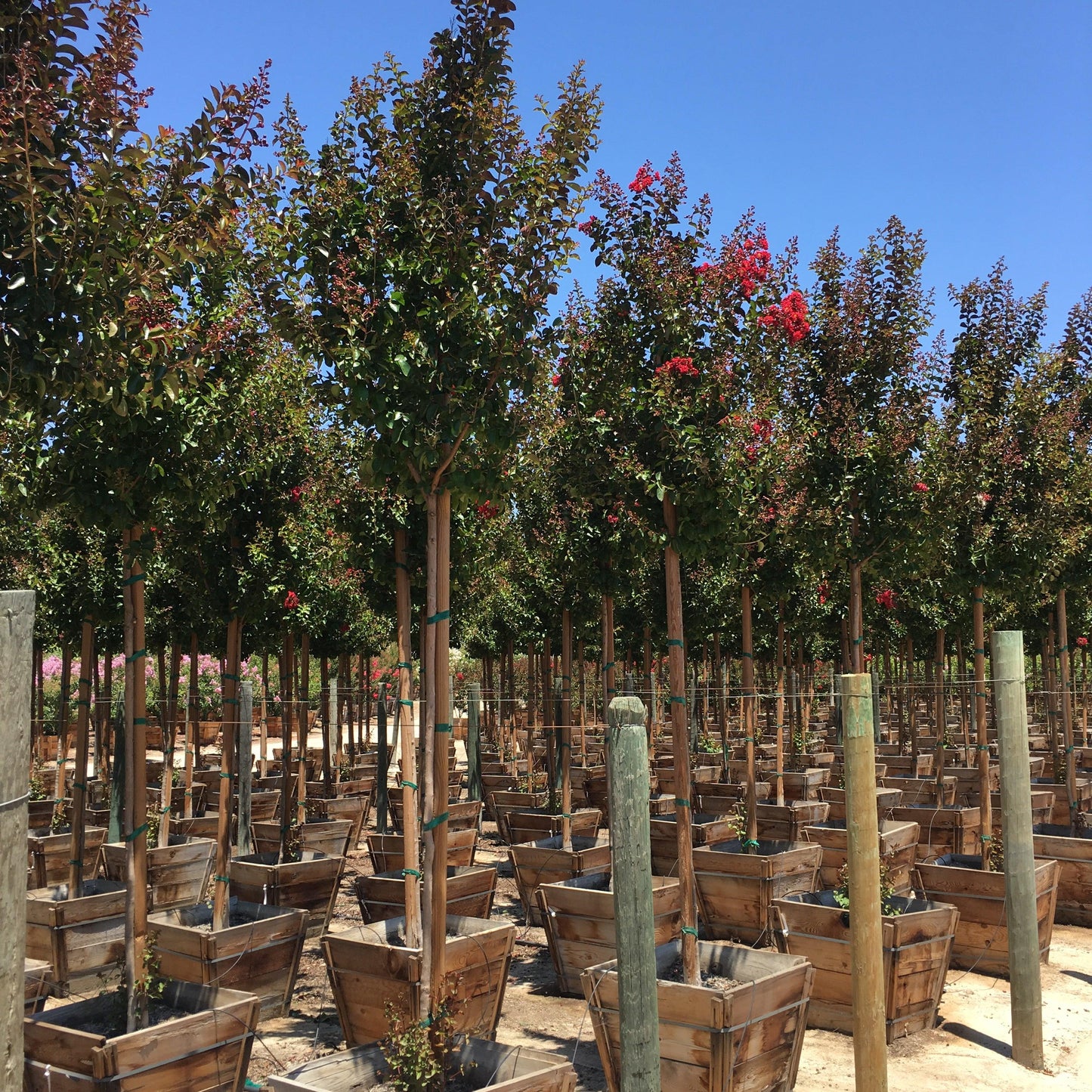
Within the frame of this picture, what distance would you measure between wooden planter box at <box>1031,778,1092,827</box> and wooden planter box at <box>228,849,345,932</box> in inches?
343

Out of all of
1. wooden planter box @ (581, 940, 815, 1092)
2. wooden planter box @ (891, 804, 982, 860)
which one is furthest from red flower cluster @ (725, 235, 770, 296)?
wooden planter box @ (891, 804, 982, 860)

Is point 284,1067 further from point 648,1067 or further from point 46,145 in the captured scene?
point 46,145

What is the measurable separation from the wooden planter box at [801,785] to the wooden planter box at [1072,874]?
394 centimetres

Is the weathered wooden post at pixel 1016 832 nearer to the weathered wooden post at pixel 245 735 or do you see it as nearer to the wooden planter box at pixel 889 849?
the wooden planter box at pixel 889 849

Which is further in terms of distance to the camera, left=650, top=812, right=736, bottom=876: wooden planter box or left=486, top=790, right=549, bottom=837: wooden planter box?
left=486, top=790, right=549, bottom=837: wooden planter box

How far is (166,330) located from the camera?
4531 millimetres

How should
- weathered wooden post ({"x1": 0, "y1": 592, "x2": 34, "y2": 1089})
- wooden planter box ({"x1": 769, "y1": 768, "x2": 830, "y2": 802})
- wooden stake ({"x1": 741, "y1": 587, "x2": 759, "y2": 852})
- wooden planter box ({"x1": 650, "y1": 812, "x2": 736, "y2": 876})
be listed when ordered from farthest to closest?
wooden planter box ({"x1": 769, "y1": 768, "x2": 830, "y2": 802}), wooden planter box ({"x1": 650, "y1": 812, "x2": 736, "y2": 876}), wooden stake ({"x1": 741, "y1": 587, "x2": 759, "y2": 852}), weathered wooden post ({"x1": 0, "y1": 592, "x2": 34, "y2": 1089})

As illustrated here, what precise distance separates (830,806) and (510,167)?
916 cm

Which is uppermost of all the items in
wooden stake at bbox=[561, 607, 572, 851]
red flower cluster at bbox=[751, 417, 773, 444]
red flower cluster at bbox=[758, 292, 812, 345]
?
red flower cluster at bbox=[758, 292, 812, 345]

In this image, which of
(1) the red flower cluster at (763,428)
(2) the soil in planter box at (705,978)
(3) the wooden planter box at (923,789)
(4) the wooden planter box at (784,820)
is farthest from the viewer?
(3) the wooden planter box at (923,789)

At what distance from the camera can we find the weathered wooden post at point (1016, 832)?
686 cm

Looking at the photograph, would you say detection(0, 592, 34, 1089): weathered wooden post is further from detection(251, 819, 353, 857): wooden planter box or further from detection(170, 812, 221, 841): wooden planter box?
detection(170, 812, 221, 841): wooden planter box

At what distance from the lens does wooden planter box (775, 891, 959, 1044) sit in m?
7.13

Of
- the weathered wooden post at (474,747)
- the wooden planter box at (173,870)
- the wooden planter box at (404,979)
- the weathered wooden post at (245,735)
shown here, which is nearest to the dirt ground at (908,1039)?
the wooden planter box at (404,979)
